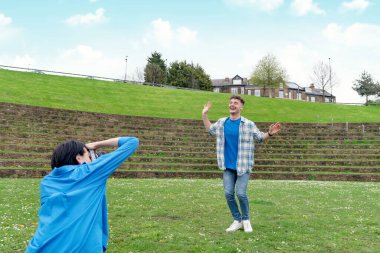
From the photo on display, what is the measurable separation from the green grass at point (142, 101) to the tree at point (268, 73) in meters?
41.8

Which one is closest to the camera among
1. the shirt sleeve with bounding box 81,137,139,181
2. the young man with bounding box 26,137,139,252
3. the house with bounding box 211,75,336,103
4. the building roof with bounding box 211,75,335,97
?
the young man with bounding box 26,137,139,252

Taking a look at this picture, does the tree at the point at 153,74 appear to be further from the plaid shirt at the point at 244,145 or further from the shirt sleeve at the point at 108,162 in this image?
the shirt sleeve at the point at 108,162

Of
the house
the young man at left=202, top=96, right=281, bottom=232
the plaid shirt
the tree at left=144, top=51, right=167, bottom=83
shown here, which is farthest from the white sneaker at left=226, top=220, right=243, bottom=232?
the house

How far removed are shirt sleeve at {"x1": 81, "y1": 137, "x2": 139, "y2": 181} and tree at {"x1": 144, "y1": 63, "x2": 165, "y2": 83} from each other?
86.0m

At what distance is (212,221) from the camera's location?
854cm

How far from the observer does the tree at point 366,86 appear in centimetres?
8289

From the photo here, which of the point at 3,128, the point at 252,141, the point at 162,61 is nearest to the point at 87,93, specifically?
the point at 3,128

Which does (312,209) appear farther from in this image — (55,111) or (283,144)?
(55,111)

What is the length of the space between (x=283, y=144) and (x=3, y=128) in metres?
16.3

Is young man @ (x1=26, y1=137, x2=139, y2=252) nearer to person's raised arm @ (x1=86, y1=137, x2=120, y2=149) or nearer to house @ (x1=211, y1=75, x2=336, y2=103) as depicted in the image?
person's raised arm @ (x1=86, y1=137, x2=120, y2=149)

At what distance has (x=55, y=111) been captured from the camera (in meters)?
26.8

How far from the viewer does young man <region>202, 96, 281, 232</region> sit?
7.32 meters

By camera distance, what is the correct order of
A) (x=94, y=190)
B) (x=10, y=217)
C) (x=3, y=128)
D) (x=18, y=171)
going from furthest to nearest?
(x=3, y=128) < (x=18, y=171) < (x=10, y=217) < (x=94, y=190)

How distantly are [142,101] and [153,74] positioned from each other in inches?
1959
